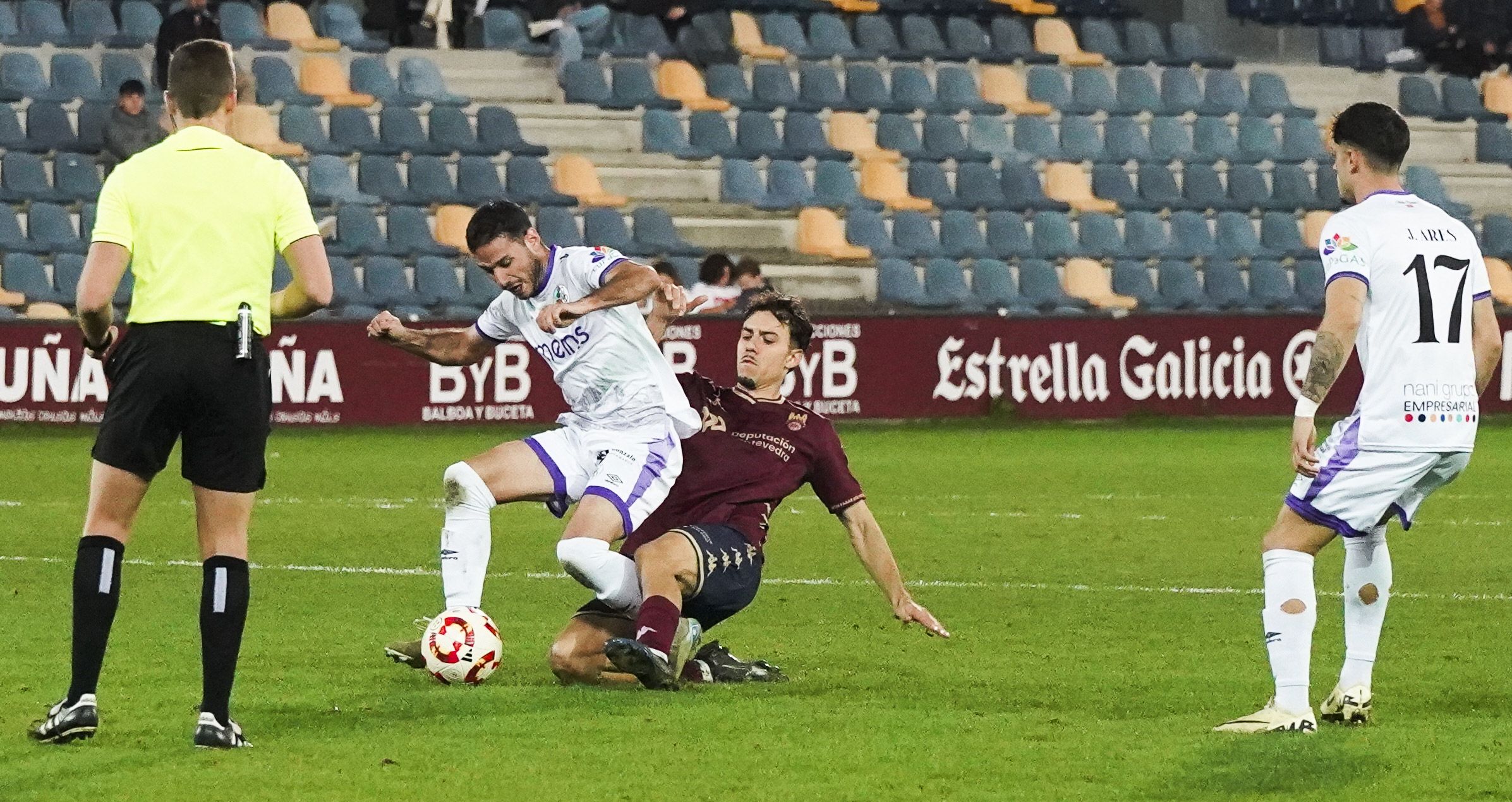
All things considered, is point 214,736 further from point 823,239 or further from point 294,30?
point 294,30

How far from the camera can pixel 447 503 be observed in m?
7.78

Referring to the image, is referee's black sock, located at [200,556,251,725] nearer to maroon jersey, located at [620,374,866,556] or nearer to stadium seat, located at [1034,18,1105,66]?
maroon jersey, located at [620,374,866,556]

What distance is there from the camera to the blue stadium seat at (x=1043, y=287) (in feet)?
76.3

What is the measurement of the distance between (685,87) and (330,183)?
4700 mm

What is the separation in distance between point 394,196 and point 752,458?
14.3m

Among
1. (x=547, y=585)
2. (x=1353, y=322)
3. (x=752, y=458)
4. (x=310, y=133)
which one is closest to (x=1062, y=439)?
(x=310, y=133)

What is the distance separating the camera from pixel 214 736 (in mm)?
6125

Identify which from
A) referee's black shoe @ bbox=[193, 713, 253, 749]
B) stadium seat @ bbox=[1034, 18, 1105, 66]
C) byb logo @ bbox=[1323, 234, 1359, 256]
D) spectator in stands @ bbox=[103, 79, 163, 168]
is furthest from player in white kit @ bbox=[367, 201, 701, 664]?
stadium seat @ bbox=[1034, 18, 1105, 66]

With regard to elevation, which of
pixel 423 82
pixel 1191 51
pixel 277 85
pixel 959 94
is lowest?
pixel 277 85

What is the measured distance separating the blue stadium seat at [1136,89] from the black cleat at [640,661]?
804 inches

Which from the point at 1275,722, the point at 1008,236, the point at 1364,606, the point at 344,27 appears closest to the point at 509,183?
the point at 344,27

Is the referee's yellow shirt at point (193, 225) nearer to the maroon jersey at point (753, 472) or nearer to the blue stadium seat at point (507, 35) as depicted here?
the maroon jersey at point (753, 472)

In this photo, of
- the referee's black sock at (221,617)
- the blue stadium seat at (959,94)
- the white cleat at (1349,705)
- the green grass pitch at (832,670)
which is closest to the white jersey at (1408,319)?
the white cleat at (1349,705)

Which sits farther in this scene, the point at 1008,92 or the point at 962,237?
the point at 1008,92
